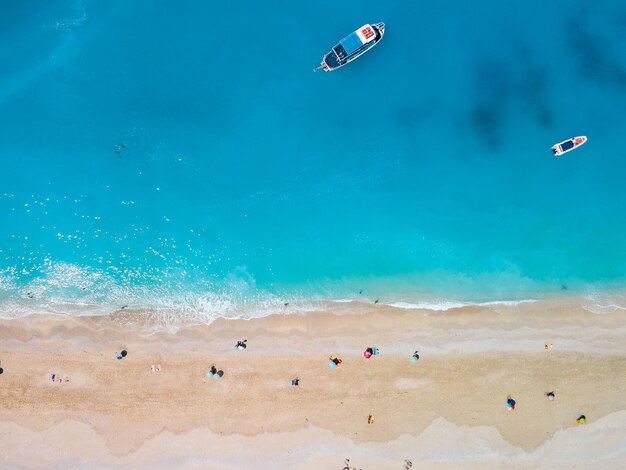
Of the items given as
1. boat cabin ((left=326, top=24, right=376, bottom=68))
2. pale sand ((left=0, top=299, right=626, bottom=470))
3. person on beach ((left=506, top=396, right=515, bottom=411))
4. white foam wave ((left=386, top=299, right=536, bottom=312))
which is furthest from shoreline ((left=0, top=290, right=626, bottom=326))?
boat cabin ((left=326, top=24, right=376, bottom=68))

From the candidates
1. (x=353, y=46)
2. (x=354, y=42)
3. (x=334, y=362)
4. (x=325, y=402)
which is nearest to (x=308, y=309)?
(x=334, y=362)

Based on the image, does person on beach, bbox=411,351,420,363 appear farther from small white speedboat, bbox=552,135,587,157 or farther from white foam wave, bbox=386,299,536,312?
small white speedboat, bbox=552,135,587,157

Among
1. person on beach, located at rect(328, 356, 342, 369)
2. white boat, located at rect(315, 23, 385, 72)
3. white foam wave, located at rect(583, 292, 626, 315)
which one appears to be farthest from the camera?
white foam wave, located at rect(583, 292, 626, 315)

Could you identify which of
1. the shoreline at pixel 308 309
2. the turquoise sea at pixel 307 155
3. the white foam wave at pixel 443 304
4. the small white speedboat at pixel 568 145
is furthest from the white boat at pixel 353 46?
the white foam wave at pixel 443 304

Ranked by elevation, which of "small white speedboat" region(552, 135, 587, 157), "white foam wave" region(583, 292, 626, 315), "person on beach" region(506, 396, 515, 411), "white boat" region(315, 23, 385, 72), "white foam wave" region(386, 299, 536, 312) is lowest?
"person on beach" region(506, 396, 515, 411)

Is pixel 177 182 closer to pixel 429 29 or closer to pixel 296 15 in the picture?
pixel 296 15

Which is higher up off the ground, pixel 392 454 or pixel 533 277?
pixel 533 277

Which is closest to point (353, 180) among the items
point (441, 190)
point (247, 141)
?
point (441, 190)
